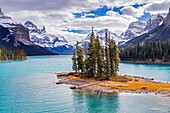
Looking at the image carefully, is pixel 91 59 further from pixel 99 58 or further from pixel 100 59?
pixel 100 59

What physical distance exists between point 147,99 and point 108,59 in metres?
38.9

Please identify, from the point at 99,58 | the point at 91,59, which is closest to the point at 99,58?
the point at 99,58

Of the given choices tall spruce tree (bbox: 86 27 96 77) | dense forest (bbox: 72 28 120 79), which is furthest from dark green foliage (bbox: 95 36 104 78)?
tall spruce tree (bbox: 86 27 96 77)

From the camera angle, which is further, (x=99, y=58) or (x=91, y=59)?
(x=91, y=59)

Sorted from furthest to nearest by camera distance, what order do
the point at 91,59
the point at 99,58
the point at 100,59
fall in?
1. the point at 91,59
2. the point at 99,58
3. the point at 100,59

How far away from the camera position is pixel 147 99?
71.2 meters

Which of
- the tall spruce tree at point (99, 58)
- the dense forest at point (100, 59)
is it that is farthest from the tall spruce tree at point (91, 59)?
the tall spruce tree at point (99, 58)

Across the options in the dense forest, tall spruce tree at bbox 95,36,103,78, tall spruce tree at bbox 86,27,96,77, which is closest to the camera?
the dense forest

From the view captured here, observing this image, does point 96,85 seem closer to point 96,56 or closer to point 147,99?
point 96,56

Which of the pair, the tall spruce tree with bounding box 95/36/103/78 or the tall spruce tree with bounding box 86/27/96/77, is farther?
the tall spruce tree with bounding box 86/27/96/77

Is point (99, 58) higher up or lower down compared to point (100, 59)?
higher up

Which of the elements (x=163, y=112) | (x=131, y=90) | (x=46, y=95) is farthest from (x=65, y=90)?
(x=163, y=112)

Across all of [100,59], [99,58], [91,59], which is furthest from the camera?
[91,59]

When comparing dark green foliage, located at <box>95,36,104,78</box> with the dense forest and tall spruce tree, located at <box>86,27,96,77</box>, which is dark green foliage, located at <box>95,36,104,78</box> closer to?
the dense forest
